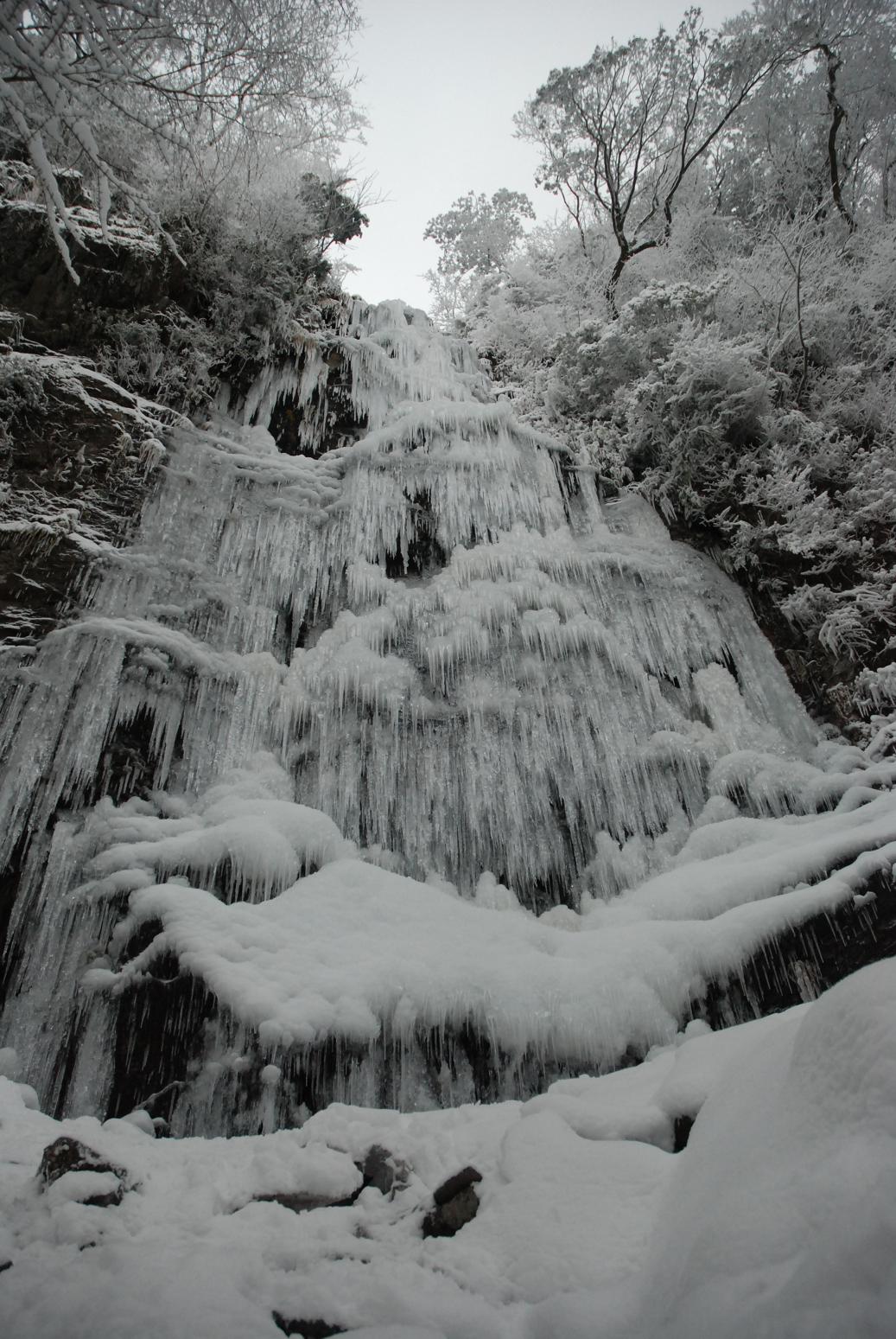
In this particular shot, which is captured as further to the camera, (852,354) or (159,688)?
(852,354)

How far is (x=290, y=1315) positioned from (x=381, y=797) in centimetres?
362

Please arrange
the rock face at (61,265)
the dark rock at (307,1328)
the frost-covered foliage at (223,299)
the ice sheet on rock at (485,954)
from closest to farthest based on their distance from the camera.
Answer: the dark rock at (307,1328)
the ice sheet on rock at (485,954)
the rock face at (61,265)
the frost-covered foliage at (223,299)

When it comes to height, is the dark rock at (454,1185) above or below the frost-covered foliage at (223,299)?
below

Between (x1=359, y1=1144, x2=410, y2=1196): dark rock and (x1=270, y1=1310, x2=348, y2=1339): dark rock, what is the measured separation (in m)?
0.65

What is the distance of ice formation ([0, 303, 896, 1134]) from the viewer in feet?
11.0

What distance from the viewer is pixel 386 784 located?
511 centimetres

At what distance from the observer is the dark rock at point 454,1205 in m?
1.87

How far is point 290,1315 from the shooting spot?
1.47 metres

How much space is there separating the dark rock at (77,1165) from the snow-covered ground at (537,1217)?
2 centimetres

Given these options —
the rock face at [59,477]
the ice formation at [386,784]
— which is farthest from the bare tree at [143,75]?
the ice formation at [386,784]

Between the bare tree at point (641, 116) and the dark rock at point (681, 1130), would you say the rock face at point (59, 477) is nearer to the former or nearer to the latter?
the dark rock at point (681, 1130)

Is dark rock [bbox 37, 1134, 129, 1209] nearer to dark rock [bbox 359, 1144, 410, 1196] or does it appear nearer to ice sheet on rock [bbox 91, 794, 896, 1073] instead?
dark rock [bbox 359, 1144, 410, 1196]

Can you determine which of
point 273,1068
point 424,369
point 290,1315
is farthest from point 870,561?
point 290,1315

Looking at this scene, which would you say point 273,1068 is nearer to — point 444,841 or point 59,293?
point 444,841
